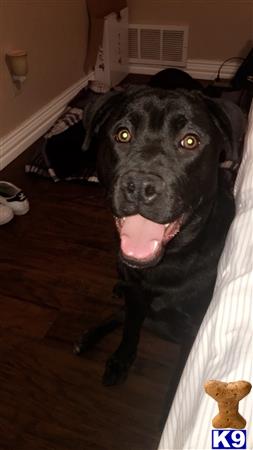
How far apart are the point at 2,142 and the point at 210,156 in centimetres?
179

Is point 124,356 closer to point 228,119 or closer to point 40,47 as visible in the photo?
point 228,119

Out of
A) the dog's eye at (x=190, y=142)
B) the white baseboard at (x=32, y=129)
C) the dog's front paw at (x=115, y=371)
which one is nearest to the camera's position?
the dog's eye at (x=190, y=142)

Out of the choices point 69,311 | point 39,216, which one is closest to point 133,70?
point 39,216

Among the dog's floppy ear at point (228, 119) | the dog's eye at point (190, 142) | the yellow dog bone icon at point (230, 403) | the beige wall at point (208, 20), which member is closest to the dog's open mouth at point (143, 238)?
the dog's eye at point (190, 142)

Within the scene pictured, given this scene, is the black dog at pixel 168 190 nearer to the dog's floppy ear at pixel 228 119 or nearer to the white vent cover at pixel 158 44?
the dog's floppy ear at pixel 228 119

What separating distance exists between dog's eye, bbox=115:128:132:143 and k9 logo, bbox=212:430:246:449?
756mm

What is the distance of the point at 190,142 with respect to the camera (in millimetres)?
1055

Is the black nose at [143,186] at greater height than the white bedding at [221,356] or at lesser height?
greater

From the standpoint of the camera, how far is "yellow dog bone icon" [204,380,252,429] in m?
0.57

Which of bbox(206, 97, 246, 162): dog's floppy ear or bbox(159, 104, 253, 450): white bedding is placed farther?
bbox(206, 97, 246, 162): dog's floppy ear

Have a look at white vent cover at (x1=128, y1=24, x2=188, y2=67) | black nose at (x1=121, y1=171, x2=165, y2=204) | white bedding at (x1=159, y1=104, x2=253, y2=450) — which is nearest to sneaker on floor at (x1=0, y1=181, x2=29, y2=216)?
black nose at (x1=121, y1=171, x2=165, y2=204)

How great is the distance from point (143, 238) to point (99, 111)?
442 mm

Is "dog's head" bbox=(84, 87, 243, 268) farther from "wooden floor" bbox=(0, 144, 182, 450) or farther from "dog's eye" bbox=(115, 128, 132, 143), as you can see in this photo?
"wooden floor" bbox=(0, 144, 182, 450)

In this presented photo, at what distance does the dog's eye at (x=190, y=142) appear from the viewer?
1.05 metres
